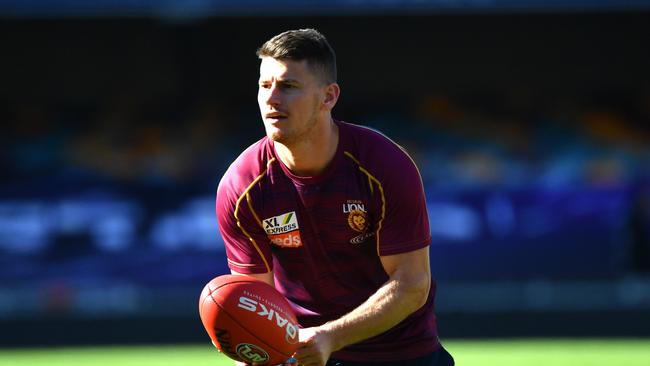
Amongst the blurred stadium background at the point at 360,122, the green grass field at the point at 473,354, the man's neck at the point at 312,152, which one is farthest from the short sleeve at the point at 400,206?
the blurred stadium background at the point at 360,122

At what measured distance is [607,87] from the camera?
16.5 m

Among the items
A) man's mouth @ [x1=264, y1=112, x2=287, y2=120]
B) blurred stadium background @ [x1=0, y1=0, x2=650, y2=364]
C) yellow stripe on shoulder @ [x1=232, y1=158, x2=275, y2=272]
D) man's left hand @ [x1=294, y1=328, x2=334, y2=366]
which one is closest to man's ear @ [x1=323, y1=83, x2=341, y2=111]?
man's mouth @ [x1=264, y1=112, x2=287, y2=120]

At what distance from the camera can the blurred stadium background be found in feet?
46.7

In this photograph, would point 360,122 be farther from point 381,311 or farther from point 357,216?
point 381,311

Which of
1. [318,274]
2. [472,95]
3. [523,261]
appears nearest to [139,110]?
[472,95]

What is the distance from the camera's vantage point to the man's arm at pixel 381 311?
475cm

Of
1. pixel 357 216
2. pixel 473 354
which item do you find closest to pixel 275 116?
pixel 357 216

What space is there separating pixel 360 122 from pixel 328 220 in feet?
36.1

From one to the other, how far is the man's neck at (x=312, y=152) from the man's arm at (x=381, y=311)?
0.50m

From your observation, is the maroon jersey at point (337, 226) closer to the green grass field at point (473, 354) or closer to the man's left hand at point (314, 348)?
the man's left hand at point (314, 348)

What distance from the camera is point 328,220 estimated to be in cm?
519

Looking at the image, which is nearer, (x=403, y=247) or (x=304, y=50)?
(x=304, y=50)

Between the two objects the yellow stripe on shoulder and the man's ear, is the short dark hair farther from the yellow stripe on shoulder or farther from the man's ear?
the yellow stripe on shoulder

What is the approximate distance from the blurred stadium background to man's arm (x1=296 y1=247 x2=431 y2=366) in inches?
343
